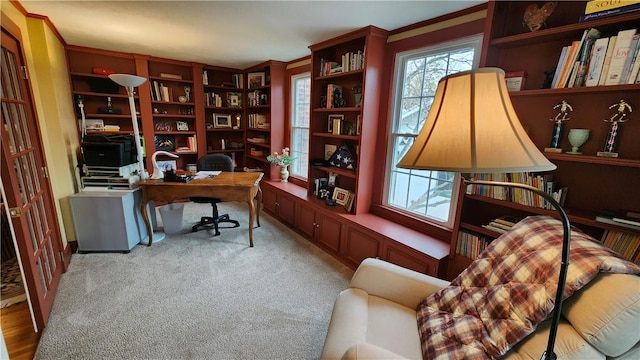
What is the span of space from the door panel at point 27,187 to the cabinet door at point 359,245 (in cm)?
238

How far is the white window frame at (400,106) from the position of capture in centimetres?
209

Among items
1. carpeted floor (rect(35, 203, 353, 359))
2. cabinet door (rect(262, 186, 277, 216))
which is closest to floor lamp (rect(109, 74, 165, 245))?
carpeted floor (rect(35, 203, 353, 359))

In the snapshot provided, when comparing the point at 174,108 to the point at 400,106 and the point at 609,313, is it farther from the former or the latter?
the point at 609,313

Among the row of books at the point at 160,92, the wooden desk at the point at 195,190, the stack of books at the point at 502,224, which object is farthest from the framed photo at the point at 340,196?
the row of books at the point at 160,92

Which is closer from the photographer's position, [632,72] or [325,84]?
[632,72]

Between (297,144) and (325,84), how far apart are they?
1190 millimetres

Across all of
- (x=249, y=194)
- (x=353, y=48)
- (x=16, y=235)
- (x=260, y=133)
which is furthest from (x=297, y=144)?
(x=16, y=235)

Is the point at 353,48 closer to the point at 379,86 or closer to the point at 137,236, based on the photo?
the point at 379,86

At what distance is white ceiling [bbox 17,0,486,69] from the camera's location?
6.76 ft

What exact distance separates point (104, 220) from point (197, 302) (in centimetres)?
152

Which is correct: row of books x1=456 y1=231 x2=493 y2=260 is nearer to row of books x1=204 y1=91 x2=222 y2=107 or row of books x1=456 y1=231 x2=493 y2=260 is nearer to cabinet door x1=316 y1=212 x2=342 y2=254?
cabinet door x1=316 y1=212 x2=342 y2=254

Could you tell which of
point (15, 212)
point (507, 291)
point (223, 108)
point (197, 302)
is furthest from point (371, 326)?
point (223, 108)

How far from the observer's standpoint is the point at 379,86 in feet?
8.73

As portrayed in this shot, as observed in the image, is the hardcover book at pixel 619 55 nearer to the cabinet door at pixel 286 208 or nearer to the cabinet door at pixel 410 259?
the cabinet door at pixel 410 259
